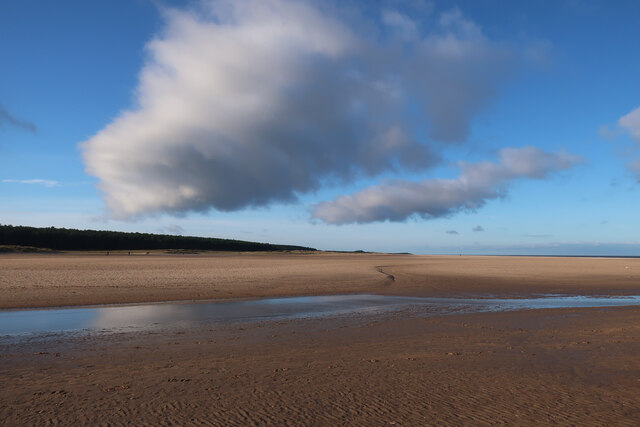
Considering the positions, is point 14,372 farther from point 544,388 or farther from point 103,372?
point 544,388

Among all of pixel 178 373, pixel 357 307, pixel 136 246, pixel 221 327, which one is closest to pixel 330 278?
pixel 357 307

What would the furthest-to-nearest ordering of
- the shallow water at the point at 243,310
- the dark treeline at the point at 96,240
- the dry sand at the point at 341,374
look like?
the dark treeline at the point at 96,240
the shallow water at the point at 243,310
the dry sand at the point at 341,374

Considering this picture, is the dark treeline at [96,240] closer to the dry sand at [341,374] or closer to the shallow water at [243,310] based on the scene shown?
the shallow water at [243,310]

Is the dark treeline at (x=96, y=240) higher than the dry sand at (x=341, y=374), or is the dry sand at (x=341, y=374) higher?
the dark treeline at (x=96, y=240)

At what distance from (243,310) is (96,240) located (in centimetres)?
9926

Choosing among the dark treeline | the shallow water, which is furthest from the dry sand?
the dark treeline

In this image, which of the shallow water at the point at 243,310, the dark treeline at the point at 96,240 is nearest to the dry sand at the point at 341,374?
the shallow water at the point at 243,310

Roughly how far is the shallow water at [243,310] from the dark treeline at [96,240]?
88.8 metres

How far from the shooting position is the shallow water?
1387 centimetres

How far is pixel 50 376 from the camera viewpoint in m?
8.14

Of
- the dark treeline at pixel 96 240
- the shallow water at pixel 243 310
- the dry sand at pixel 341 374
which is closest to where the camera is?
the dry sand at pixel 341 374

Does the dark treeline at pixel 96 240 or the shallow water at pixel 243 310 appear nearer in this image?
the shallow water at pixel 243 310

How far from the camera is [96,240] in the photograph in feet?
341

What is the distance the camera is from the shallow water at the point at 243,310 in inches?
546
